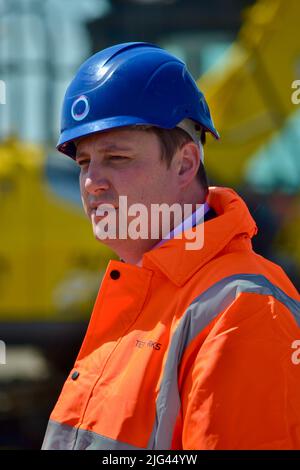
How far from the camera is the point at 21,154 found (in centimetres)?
637

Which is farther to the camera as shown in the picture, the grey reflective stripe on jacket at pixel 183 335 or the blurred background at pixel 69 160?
the blurred background at pixel 69 160

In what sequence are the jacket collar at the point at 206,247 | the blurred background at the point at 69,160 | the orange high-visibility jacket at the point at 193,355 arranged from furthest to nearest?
1. the blurred background at the point at 69,160
2. the jacket collar at the point at 206,247
3. the orange high-visibility jacket at the point at 193,355

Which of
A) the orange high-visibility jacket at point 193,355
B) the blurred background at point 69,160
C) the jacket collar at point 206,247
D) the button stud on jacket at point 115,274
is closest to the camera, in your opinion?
the orange high-visibility jacket at point 193,355

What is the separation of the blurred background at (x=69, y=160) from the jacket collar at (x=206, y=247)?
391cm

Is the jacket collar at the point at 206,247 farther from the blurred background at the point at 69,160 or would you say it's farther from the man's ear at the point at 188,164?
the blurred background at the point at 69,160

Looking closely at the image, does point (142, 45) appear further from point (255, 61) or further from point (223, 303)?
point (255, 61)

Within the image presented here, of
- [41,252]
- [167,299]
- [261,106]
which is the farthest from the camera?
[261,106]

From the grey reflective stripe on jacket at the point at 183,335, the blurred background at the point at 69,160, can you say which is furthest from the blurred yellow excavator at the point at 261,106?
the grey reflective stripe on jacket at the point at 183,335

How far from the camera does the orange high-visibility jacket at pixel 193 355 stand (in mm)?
1700

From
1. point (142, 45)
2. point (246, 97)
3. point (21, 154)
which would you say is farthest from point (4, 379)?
point (142, 45)

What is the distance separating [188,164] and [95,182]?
217 millimetres

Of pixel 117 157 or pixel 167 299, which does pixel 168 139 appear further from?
pixel 167 299

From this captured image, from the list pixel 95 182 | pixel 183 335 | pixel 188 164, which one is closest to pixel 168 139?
pixel 188 164

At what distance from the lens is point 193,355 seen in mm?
1785
